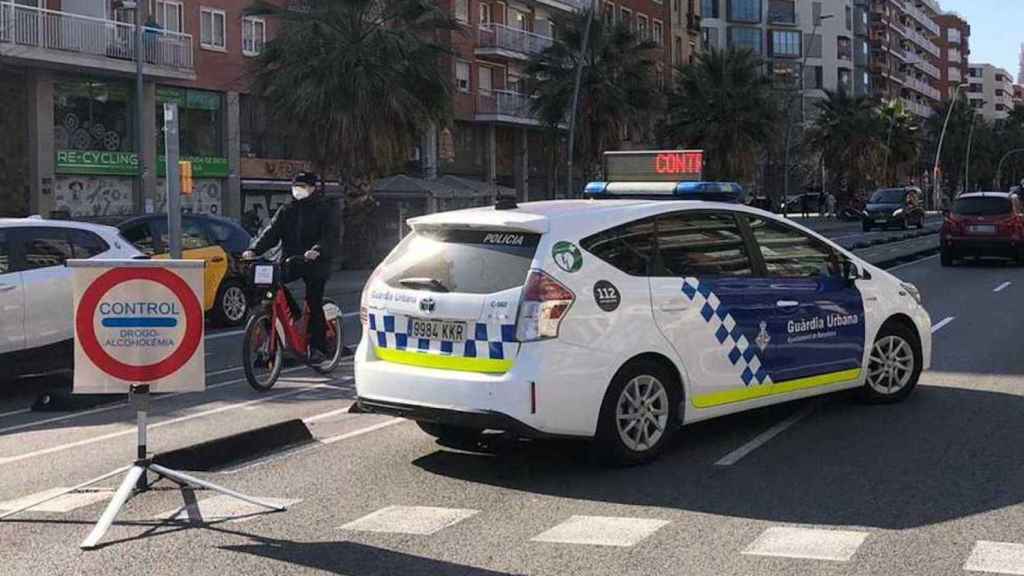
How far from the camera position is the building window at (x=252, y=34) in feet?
121

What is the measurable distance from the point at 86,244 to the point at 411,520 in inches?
267

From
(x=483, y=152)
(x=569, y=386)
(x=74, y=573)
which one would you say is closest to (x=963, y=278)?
(x=569, y=386)

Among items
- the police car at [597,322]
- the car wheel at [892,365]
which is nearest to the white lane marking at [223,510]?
the police car at [597,322]

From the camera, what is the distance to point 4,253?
35.0ft

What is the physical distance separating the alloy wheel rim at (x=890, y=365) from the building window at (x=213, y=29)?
29.9 metres

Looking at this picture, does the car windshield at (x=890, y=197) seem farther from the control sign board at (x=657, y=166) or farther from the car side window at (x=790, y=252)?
the car side window at (x=790, y=252)

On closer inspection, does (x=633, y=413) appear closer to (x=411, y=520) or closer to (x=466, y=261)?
(x=466, y=261)

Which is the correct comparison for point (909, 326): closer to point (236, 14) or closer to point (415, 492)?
point (415, 492)

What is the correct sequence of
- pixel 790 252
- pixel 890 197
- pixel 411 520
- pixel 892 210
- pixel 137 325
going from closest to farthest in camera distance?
pixel 411 520 → pixel 137 325 → pixel 790 252 → pixel 892 210 → pixel 890 197

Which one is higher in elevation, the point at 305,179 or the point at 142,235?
the point at 305,179

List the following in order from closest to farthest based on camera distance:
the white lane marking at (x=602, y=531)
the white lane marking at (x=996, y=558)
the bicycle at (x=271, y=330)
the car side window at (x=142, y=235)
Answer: the white lane marking at (x=996, y=558) < the white lane marking at (x=602, y=531) < the bicycle at (x=271, y=330) < the car side window at (x=142, y=235)

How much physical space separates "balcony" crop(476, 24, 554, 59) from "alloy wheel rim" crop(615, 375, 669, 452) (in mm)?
41283

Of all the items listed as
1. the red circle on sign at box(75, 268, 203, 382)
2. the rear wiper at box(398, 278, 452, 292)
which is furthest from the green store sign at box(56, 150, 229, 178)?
the red circle on sign at box(75, 268, 203, 382)

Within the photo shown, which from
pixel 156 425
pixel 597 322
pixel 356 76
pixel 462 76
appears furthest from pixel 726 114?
pixel 597 322
